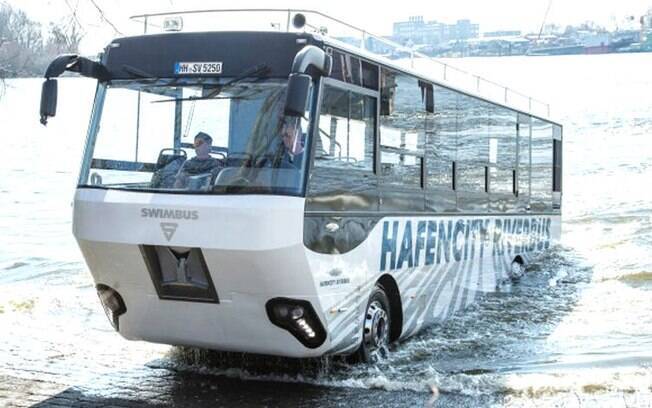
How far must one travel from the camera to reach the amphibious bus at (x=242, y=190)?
26.8 ft

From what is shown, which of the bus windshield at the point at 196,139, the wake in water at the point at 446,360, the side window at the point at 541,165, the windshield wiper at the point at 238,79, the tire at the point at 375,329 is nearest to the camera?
the bus windshield at the point at 196,139

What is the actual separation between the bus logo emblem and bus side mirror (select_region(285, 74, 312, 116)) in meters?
1.38

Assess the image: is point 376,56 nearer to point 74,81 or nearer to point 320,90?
point 320,90

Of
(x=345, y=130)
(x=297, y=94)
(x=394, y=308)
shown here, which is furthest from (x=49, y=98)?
(x=394, y=308)

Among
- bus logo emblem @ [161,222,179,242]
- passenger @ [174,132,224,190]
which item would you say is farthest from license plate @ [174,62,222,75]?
bus logo emblem @ [161,222,179,242]

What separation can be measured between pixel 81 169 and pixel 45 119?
1.80 ft

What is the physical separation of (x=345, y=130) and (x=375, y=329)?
81.3 inches

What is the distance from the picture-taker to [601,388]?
360 inches

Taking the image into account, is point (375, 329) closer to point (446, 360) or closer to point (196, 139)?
point (446, 360)

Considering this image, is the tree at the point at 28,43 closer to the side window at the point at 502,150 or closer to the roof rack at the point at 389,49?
the roof rack at the point at 389,49

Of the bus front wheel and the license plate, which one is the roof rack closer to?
the license plate

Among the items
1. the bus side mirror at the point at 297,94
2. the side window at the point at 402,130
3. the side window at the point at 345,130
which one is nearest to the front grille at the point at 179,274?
the side window at the point at 345,130

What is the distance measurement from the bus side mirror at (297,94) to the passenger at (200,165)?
104 centimetres

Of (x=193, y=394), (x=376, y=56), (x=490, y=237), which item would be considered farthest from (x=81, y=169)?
(x=490, y=237)
